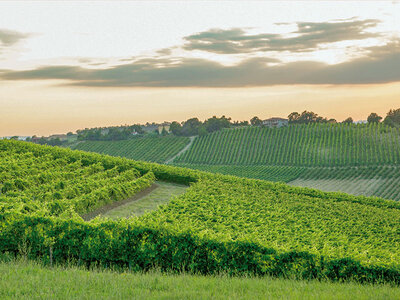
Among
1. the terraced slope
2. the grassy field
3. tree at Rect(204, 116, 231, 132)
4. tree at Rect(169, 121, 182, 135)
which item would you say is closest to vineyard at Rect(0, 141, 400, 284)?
the terraced slope

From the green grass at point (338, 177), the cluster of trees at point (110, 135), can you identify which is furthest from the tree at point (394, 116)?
the cluster of trees at point (110, 135)

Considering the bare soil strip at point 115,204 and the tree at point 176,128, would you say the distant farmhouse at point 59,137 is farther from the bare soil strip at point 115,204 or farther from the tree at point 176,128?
the bare soil strip at point 115,204

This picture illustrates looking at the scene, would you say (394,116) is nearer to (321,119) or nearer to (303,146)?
(321,119)

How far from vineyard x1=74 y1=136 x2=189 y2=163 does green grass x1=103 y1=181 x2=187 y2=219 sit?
86204 millimetres

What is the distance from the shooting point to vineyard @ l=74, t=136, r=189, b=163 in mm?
121006

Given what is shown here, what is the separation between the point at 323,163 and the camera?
97.6 meters

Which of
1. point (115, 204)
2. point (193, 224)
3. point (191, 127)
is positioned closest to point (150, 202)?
point (115, 204)

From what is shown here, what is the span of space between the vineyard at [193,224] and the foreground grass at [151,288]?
265 cm

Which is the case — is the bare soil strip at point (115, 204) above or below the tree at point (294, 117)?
below

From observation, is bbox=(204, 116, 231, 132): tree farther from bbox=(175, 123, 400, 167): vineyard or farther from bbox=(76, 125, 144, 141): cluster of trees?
bbox=(76, 125, 144, 141): cluster of trees

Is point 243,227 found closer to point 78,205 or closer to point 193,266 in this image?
point 193,266

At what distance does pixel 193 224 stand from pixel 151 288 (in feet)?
28.9

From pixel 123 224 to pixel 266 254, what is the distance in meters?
5.58

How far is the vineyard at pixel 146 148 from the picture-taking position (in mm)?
121006
